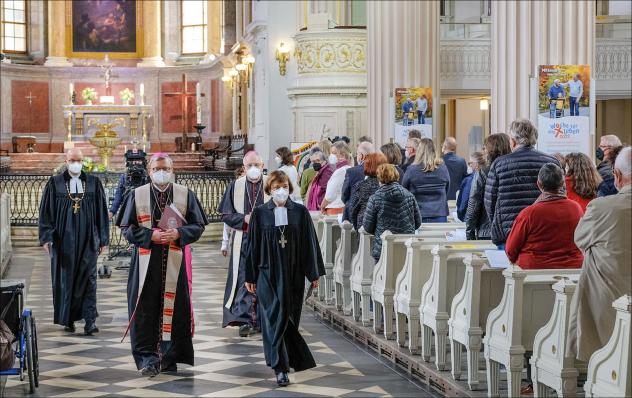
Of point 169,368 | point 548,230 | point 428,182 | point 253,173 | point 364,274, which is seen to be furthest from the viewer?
point 428,182

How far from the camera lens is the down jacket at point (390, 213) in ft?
33.2

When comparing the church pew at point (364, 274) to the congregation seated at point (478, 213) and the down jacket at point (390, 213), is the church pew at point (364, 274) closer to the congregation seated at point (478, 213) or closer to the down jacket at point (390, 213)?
the down jacket at point (390, 213)

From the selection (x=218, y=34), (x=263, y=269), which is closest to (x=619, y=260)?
(x=263, y=269)

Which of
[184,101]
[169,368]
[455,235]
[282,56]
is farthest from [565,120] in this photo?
[184,101]

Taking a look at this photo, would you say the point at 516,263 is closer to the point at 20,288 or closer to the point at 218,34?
the point at 20,288

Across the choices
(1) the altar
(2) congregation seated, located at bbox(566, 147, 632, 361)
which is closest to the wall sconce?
(1) the altar

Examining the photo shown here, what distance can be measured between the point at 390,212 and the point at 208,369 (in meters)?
2.12

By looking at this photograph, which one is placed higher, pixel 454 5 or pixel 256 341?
pixel 454 5

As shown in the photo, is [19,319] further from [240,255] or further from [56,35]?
[56,35]

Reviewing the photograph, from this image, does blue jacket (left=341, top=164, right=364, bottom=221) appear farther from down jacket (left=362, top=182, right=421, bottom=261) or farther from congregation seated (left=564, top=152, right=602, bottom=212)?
congregation seated (left=564, top=152, right=602, bottom=212)

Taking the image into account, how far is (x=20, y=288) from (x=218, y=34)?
1192 inches

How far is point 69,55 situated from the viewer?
38.4 m

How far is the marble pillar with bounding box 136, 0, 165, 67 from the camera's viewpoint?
38.4m

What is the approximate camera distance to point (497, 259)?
25.6ft
